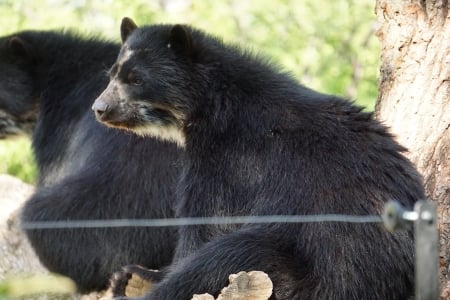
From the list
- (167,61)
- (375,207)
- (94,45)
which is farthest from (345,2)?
(375,207)

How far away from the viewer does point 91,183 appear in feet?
24.7

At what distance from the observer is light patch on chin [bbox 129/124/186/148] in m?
6.52

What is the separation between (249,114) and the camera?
6.09 m

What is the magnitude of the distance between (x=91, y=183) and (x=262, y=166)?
2.18 metres

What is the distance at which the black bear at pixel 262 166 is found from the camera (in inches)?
206

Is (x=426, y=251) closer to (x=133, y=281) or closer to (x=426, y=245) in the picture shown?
(x=426, y=245)

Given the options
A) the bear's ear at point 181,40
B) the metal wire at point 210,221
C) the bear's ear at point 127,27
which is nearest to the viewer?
the metal wire at point 210,221

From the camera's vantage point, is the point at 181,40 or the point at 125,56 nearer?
the point at 181,40

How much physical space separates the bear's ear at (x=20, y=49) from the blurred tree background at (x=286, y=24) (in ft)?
16.3

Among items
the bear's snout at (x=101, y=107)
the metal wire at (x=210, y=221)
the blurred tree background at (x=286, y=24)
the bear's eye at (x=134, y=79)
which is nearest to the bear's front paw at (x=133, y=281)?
the metal wire at (x=210, y=221)

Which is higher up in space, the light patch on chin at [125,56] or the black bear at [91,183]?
the light patch on chin at [125,56]

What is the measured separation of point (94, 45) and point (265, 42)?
683cm

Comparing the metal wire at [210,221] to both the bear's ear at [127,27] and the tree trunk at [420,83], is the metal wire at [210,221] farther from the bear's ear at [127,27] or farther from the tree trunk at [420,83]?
the bear's ear at [127,27]

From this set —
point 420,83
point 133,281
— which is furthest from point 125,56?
point 420,83
